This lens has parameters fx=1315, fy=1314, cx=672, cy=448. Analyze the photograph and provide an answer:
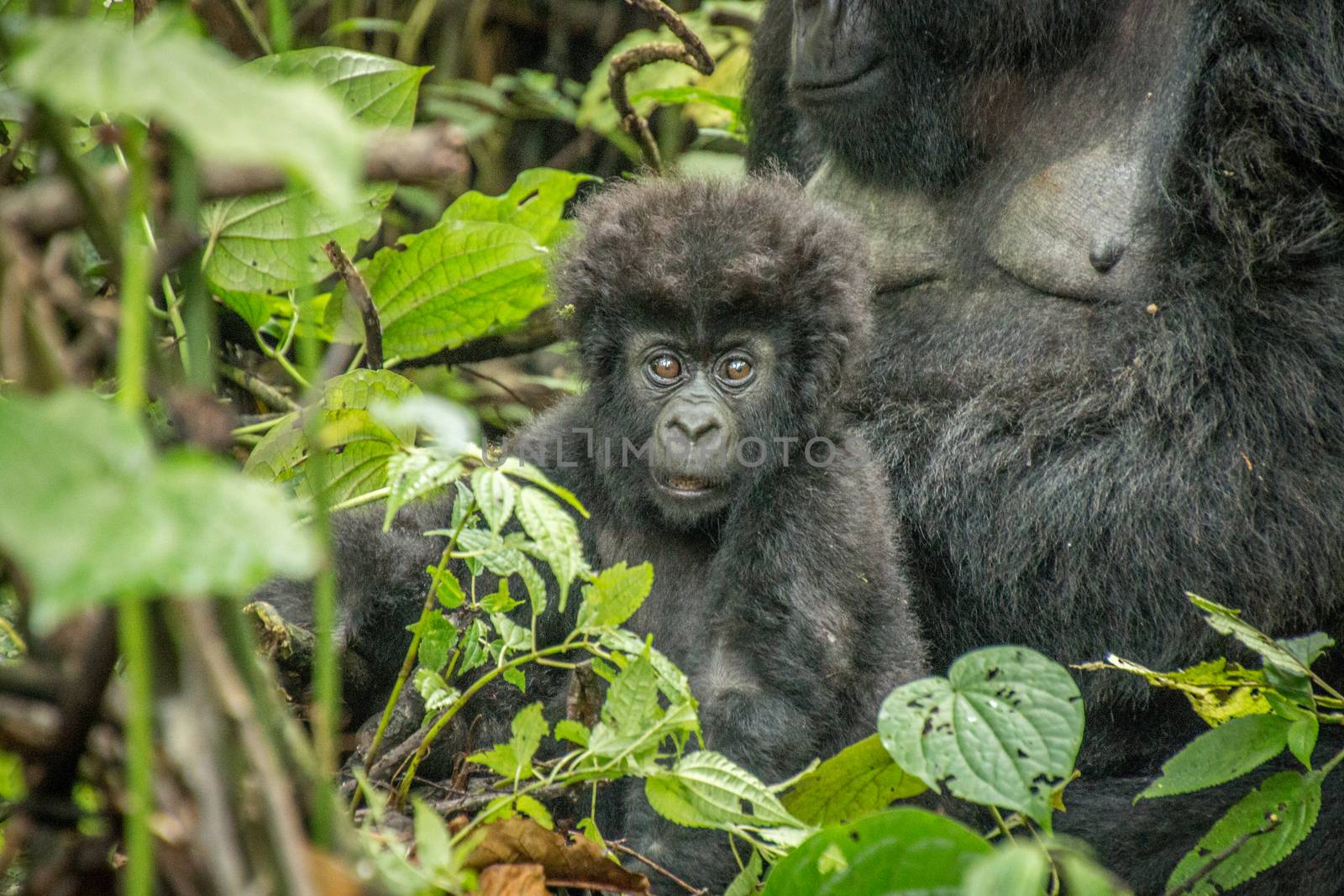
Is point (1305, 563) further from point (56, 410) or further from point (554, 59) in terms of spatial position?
point (554, 59)

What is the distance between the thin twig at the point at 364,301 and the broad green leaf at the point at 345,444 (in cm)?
25

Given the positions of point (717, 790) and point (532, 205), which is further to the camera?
point (532, 205)

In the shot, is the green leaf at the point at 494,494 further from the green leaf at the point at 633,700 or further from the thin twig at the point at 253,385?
the thin twig at the point at 253,385

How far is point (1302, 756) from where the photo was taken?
58.2 inches

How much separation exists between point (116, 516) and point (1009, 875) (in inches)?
21.0

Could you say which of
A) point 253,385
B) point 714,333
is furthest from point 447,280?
point 714,333

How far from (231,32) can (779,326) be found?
6.55 feet

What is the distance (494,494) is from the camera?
1.28 m

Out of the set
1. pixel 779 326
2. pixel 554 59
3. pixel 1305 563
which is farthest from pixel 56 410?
pixel 554 59

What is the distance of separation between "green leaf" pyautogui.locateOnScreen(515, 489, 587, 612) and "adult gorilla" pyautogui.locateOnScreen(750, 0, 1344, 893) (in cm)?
125

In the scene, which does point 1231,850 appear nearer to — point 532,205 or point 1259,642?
point 1259,642

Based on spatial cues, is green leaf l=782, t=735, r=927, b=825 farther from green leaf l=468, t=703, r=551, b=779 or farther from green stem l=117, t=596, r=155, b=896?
green stem l=117, t=596, r=155, b=896

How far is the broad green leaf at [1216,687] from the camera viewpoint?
5.49 ft

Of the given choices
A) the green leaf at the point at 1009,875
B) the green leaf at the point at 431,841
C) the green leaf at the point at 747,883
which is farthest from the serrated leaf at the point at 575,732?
the green leaf at the point at 1009,875
